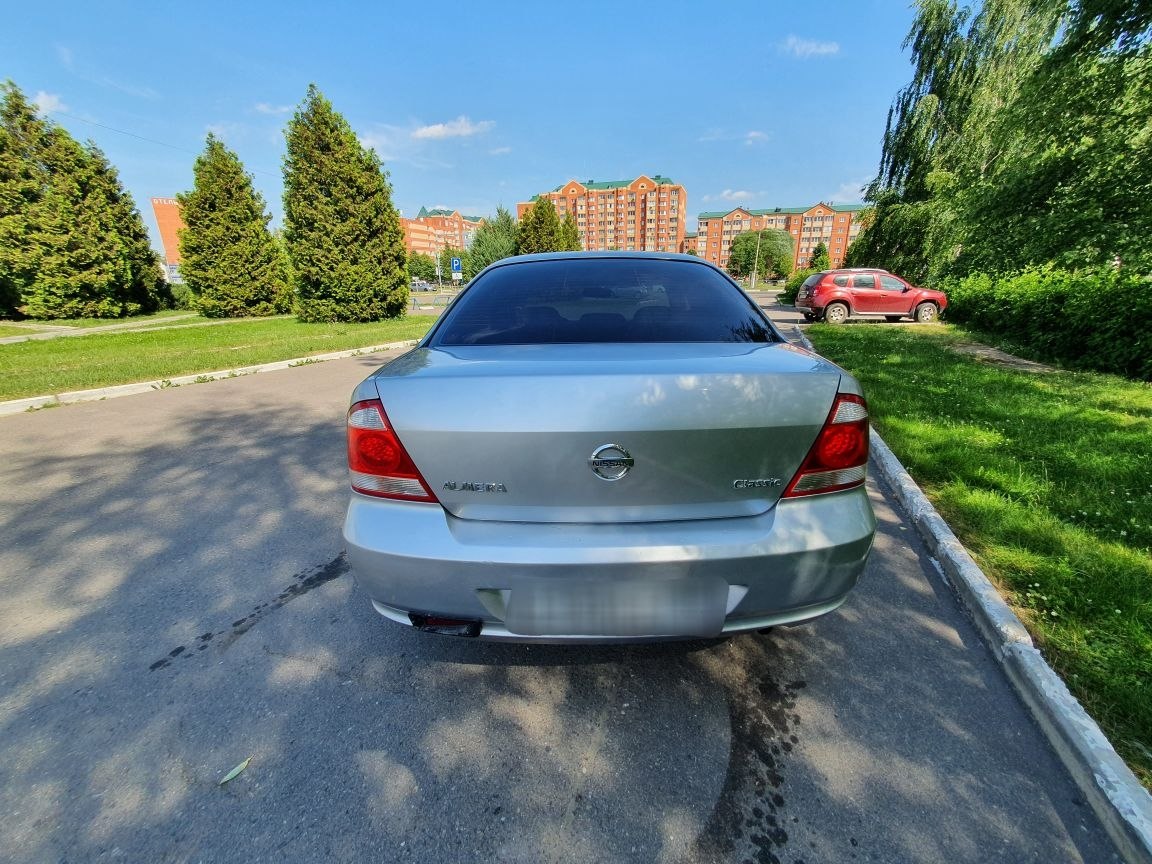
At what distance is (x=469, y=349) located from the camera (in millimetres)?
1938

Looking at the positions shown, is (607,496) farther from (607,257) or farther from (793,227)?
(793,227)

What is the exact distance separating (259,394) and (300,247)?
36.2ft

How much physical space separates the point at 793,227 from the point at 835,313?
121736 mm

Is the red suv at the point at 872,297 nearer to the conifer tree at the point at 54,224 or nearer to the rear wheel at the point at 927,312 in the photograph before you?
the rear wheel at the point at 927,312

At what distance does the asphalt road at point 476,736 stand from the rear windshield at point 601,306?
1.28 metres

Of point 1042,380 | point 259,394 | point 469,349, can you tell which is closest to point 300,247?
point 259,394

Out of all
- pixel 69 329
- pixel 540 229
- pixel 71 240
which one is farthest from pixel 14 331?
pixel 540 229

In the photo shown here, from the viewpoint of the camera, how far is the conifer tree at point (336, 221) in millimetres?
15406

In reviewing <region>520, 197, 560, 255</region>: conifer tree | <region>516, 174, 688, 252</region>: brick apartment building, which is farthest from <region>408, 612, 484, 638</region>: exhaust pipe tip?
<region>516, 174, 688, 252</region>: brick apartment building

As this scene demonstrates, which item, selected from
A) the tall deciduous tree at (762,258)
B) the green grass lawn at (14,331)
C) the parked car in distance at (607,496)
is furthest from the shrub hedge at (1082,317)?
the tall deciduous tree at (762,258)

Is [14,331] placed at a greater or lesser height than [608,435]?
lesser

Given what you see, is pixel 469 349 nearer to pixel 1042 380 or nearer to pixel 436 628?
pixel 436 628

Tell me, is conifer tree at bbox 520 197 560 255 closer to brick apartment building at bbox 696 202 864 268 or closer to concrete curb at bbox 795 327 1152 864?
concrete curb at bbox 795 327 1152 864

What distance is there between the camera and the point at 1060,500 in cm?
307
